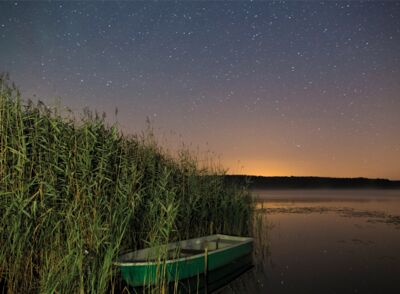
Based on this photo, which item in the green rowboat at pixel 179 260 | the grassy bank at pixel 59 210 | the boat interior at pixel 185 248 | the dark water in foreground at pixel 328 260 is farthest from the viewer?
the dark water in foreground at pixel 328 260

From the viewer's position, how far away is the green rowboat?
7.38 metres

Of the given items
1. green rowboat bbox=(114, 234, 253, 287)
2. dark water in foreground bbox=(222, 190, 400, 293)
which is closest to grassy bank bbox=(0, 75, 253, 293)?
green rowboat bbox=(114, 234, 253, 287)

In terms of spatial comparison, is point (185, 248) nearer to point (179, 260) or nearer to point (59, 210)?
point (179, 260)

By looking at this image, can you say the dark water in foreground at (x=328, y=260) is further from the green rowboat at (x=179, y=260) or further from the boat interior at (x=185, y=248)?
the boat interior at (x=185, y=248)

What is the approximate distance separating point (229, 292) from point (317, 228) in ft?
41.6

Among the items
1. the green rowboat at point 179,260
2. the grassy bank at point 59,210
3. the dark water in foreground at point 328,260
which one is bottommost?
the dark water in foreground at point 328,260

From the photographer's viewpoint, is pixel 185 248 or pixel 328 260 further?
pixel 328 260

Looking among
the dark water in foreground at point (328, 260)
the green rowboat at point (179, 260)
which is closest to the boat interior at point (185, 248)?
the green rowboat at point (179, 260)

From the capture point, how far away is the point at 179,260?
8.15 meters

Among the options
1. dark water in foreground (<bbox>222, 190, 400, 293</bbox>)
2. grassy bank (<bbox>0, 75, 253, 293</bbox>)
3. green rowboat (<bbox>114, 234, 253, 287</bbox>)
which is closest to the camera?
grassy bank (<bbox>0, 75, 253, 293</bbox>)

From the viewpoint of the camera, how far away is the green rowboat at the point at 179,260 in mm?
7383

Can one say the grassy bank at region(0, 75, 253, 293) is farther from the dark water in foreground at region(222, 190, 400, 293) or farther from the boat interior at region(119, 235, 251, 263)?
the dark water in foreground at region(222, 190, 400, 293)

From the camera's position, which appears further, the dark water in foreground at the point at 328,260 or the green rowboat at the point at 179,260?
the dark water in foreground at the point at 328,260

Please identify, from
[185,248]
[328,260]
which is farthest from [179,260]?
[328,260]
